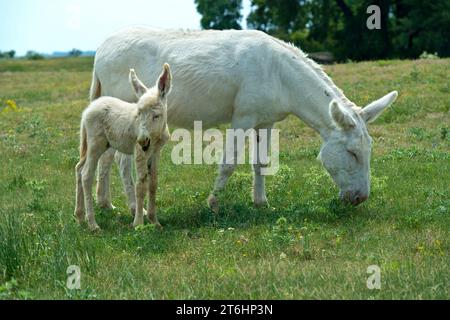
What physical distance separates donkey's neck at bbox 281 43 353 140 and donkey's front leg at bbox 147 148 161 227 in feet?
6.87

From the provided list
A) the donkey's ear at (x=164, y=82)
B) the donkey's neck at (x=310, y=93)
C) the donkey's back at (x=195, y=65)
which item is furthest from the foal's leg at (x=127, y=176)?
the donkey's neck at (x=310, y=93)

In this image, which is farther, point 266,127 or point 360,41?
point 360,41

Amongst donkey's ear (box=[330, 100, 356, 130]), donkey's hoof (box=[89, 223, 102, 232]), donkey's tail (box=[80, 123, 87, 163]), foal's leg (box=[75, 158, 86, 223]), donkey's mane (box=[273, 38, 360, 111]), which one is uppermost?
donkey's mane (box=[273, 38, 360, 111])

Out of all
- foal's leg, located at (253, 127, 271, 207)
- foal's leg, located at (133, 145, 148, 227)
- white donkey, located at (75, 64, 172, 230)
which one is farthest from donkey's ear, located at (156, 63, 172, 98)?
foal's leg, located at (253, 127, 271, 207)

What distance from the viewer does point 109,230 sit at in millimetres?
7918

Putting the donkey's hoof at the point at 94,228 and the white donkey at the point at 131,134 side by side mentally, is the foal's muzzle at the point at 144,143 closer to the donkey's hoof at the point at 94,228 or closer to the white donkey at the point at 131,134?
the white donkey at the point at 131,134

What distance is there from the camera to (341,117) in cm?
814

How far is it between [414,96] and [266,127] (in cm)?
903

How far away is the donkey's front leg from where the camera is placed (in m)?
7.70

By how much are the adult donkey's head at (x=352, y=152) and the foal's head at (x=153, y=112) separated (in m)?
2.08

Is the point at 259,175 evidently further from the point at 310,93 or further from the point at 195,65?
the point at 195,65

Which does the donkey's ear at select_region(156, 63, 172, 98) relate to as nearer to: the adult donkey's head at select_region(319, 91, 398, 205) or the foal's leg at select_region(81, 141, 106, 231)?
the foal's leg at select_region(81, 141, 106, 231)
